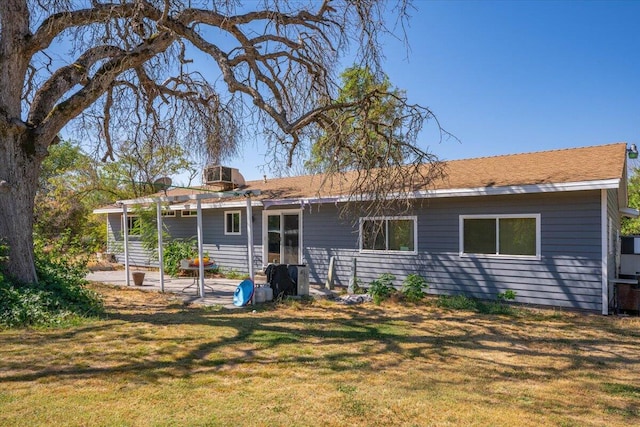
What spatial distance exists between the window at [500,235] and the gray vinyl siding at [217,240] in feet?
20.9

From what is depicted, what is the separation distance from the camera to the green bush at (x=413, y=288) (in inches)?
362

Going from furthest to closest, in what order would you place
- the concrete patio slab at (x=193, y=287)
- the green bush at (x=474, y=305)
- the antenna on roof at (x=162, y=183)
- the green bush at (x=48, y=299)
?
the antenna on roof at (x=162, y=183), the concrete patio slab at (x=193, y=287), the green bush at (x=474, y=305), the green bush at (x=48, y=299)

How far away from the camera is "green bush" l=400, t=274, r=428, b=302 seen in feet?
30.2

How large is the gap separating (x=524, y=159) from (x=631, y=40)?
4.66m

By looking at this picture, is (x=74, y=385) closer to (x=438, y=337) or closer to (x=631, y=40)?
(x=438, y=337)

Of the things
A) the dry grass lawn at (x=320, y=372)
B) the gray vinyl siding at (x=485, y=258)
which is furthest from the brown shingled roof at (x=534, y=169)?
the dry grass lawn at (x=320, y=372)

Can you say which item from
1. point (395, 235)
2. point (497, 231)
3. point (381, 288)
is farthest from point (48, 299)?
point (497, 231)

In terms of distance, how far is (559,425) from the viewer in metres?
3.30

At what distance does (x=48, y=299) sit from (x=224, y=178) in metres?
7.88

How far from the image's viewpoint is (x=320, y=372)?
4.50 meters

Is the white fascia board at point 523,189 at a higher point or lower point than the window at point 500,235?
higher

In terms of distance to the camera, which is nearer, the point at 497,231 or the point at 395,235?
the point at 497,231

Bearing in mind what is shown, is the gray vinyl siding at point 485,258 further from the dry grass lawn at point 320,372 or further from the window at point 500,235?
the dry grass lawn at point 320,372

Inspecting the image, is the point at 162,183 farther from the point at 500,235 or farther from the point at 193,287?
the point at 500,235
